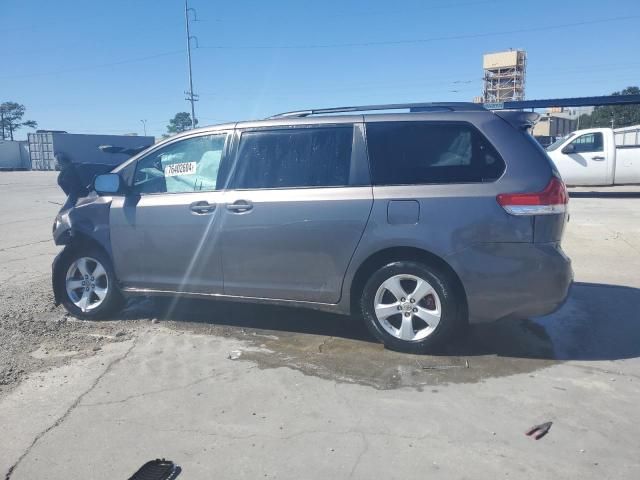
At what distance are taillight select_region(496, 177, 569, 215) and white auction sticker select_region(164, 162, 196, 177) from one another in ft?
9.11

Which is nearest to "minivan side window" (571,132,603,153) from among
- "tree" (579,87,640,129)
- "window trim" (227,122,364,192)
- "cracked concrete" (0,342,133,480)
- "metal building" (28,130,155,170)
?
"window trim" (227,122,364,192)

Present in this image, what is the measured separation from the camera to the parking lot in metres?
3.02

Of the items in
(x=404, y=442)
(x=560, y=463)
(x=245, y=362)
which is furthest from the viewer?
(x=245, y=362)

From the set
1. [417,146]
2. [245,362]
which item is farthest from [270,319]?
[417,146]

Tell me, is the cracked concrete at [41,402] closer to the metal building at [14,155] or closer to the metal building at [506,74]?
the metal building at [14,155]

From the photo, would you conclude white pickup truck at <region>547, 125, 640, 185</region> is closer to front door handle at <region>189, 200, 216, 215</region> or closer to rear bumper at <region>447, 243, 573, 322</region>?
rear bumper at <region>447, 243, 573, 322</region>

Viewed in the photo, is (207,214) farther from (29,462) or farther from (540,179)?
(540,179)

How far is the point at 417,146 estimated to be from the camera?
4449 mm

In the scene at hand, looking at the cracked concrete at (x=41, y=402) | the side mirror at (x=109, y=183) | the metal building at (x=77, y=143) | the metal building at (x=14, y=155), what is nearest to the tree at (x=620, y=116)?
the metal building at (x=77, y=143)

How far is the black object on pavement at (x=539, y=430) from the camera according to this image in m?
3.21

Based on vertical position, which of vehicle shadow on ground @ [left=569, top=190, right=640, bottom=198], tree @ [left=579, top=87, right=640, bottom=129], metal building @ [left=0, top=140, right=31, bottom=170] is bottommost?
vehicle shadow on ground @ [left=569, top=190, right=640, bottom=198]

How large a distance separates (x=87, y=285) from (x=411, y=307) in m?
3.30

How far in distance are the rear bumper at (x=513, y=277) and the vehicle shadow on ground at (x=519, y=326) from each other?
0.48 m

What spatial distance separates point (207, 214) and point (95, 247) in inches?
55.6
